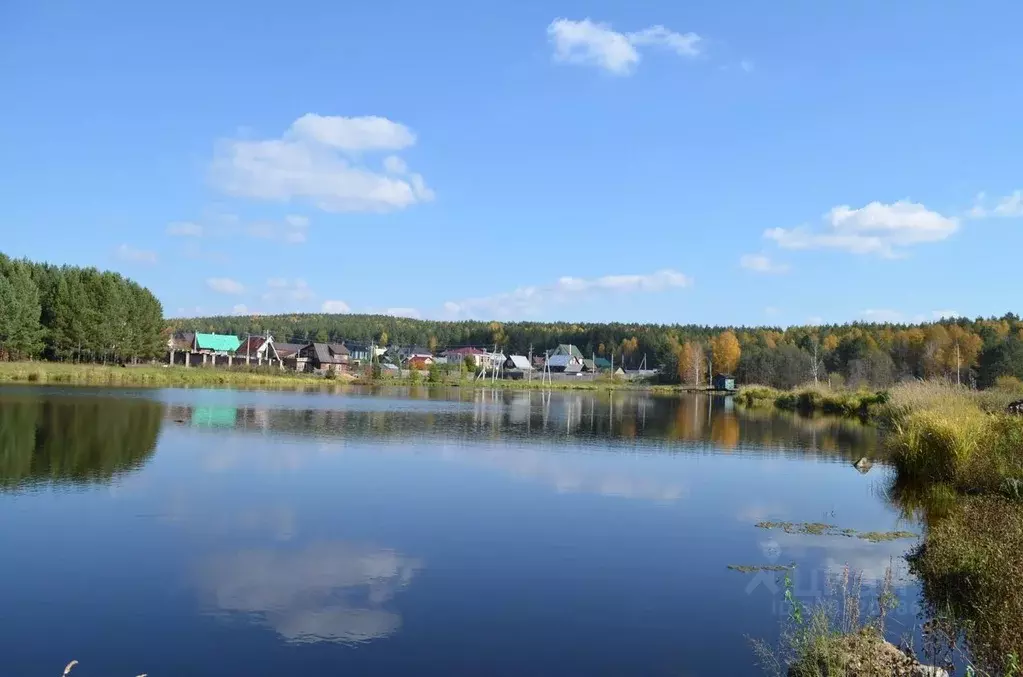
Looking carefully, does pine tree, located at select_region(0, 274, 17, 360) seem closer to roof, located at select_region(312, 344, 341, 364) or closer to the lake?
the lake

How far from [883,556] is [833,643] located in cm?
612

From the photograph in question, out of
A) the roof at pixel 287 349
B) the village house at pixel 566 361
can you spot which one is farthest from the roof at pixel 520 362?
the roof at pixel 287 349

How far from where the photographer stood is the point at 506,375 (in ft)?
444

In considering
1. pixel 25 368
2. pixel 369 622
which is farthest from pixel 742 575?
pixel 25 368

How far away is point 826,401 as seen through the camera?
181 ft

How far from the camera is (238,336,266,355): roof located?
4115 inches

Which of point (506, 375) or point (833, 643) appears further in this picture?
point (506, 375)

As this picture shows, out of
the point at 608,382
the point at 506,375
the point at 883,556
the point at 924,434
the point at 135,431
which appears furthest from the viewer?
the point at 506,375

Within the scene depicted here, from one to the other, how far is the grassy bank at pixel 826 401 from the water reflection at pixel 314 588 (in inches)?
1443

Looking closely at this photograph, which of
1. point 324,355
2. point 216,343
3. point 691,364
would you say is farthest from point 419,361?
point 691,364

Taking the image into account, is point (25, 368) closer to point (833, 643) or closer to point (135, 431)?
point (135, 431)

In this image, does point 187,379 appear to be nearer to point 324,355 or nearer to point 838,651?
point 324,355

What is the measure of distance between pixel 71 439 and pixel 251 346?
86.4 metres

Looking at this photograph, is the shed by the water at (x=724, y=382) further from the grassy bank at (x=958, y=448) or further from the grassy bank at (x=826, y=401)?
the grassy bank at (x=958, y=448)
